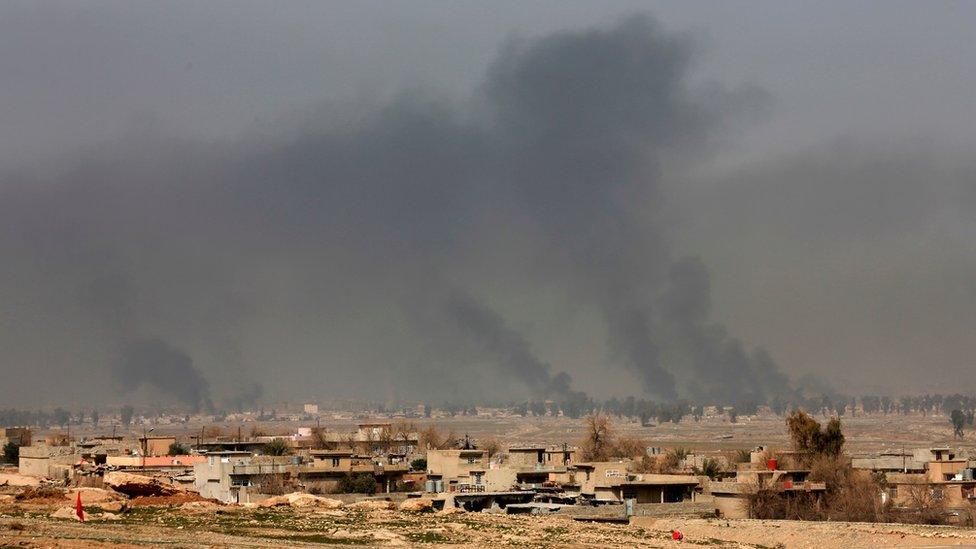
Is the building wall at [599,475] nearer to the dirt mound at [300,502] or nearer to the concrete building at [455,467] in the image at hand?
the concrete building at [455,467]

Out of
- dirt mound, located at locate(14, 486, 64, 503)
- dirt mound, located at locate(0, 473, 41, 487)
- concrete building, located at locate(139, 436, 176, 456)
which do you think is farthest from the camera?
concrete building, located at locate(139, 436, 176, 456)

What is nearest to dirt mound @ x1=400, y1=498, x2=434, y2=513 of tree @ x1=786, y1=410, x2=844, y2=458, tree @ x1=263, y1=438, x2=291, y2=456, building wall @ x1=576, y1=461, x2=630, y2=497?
building wall @ x1=576, y1=461, x2=630, y2=497

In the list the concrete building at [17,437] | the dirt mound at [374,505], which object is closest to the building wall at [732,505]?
the dirt mound at [374,505]

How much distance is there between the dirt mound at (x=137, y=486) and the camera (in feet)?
201

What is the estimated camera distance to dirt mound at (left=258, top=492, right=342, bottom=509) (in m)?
61.5

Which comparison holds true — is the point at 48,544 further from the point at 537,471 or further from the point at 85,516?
Answer: the point at 537,471

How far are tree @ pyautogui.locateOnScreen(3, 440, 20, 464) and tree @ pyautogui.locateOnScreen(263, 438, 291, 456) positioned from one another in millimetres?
17420

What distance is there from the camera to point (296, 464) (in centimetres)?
7844

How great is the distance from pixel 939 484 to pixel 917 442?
406ft

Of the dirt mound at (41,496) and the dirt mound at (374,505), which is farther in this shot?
the dirt mound at (374,505)

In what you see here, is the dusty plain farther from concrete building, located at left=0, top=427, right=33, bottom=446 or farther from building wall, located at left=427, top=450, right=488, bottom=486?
concrete building, located at left=0, top=427, right=33, bottom=446

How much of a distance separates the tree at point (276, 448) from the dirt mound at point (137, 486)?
2870cm

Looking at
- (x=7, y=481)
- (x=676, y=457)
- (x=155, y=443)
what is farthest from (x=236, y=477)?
(x=676, y=457)

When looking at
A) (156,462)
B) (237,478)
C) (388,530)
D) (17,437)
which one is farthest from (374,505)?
(17,437)
